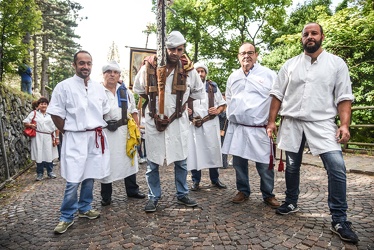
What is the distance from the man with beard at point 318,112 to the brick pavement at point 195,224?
1.29 ft

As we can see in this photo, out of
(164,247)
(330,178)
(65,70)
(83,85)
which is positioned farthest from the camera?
(65,70)

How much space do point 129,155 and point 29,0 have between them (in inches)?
258

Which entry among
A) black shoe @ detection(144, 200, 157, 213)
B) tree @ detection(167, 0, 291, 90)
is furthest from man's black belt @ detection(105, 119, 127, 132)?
tree @ detection(167, 0, 291, 90)

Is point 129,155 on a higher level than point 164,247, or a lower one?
higher

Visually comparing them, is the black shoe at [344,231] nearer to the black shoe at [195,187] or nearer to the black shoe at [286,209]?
the black shoe at [286,209]

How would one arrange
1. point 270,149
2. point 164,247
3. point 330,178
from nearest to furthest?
point 164,247 → point 330,178 → point 270,149

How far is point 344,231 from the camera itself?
2686 millimetres

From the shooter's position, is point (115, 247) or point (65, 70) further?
point (65, 70)

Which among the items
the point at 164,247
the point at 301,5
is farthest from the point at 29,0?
the point at 301,5

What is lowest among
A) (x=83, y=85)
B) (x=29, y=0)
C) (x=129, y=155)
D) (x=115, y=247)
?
(x=115, y=247)

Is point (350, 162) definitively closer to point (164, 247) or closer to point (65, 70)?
point (164, 247)

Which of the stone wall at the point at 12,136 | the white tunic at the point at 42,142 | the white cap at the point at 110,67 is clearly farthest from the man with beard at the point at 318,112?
the stone wall at the point at 12,136

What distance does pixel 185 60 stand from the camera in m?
3.74

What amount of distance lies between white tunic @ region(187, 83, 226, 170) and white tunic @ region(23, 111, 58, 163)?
416 centimetres
